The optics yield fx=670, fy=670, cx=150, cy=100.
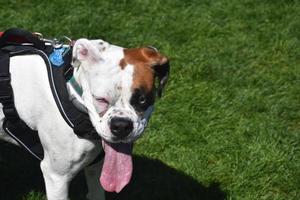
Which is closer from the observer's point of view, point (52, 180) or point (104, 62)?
point (104, 62)

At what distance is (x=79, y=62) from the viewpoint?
10.6 feet

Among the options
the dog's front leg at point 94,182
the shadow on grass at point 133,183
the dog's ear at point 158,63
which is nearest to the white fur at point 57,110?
the dog's ear at point 158,63

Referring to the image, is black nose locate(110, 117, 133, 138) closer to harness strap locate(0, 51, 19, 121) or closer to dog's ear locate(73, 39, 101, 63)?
dog's ear locate(73, 39, 101, 63)

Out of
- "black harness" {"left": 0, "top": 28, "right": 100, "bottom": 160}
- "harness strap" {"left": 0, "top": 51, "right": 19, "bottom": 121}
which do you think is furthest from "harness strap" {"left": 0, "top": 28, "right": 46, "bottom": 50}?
"harness strap" {"left": 0, "top": 51, "right": 19, "bottom": 121}

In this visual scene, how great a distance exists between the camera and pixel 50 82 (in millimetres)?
3369

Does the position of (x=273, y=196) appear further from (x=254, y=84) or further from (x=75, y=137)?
(x=75, y=137)

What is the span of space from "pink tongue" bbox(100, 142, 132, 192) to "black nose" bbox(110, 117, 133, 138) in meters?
0.17

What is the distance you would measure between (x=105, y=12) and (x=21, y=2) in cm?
83

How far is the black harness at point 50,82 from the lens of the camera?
334 centimetres

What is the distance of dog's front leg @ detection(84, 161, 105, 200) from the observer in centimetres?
391

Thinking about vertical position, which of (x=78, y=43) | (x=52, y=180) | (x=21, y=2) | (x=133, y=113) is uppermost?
(x=78, y=43)

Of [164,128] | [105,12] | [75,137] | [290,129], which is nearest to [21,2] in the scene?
[105,12]

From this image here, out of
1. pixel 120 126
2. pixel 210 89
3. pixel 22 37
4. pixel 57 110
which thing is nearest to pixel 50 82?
pixel 57 110

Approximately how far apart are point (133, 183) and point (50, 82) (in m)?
1.46
